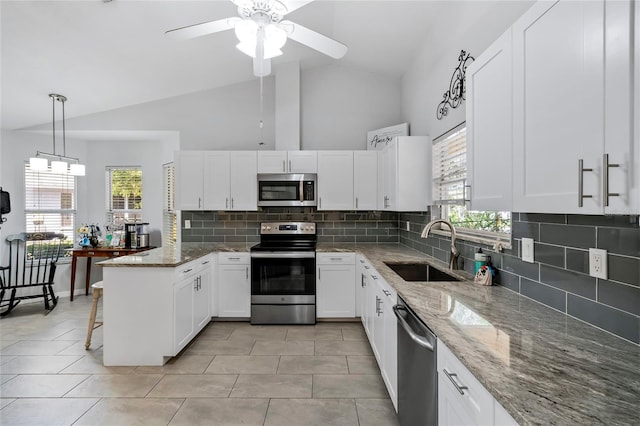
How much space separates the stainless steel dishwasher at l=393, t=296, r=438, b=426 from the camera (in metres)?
1.33

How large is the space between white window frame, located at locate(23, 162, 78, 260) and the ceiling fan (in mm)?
3982

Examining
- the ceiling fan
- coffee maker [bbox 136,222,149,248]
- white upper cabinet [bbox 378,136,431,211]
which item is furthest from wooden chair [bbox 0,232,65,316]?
white upper cabinet [bbox 378,136,431,211]

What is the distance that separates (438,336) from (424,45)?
3.07 meters

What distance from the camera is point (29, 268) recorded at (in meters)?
4.57

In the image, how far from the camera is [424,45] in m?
3.32

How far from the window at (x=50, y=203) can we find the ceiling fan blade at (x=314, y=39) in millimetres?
4384

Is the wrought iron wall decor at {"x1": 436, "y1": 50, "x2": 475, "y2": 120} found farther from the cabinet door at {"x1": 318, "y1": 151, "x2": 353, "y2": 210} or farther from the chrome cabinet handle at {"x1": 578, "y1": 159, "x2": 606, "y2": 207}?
the chrome cabinet handle at {"x1": 578, "y1": 159, "x2": 606, "y2": 207}

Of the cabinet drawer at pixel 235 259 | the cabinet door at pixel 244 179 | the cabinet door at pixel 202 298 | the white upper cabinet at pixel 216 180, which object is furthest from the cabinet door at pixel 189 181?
the cabinet door at pixel 202 298

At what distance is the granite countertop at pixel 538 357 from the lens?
75 centimetres

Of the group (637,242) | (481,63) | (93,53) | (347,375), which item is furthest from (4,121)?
(637,242)

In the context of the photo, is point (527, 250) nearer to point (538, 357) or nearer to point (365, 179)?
point (538, 357)

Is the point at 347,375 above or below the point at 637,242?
below

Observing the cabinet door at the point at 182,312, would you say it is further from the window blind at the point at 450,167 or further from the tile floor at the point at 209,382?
the window blind at the point at 450,167

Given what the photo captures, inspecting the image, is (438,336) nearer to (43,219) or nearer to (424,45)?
(424,45)
